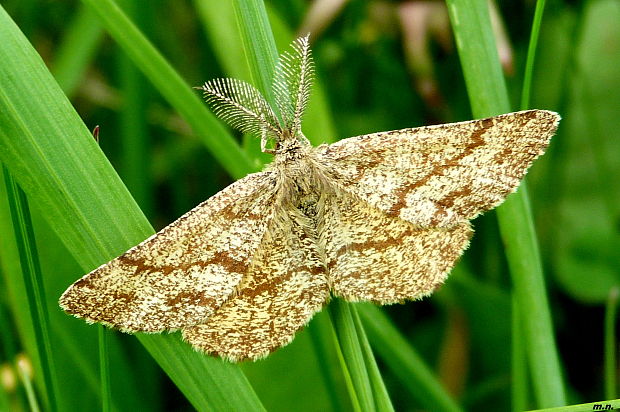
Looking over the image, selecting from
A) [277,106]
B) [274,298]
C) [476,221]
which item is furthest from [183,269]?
[476,221]

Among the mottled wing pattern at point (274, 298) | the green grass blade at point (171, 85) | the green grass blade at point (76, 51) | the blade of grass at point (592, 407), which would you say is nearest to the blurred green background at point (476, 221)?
the green grass blade at point (76, 51)

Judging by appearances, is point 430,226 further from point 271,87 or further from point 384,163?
point 271,87

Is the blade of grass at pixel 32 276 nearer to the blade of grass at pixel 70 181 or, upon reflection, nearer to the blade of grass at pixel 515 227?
the blade of grass at pixel 70 181

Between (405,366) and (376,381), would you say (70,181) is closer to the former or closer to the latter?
(376,381)

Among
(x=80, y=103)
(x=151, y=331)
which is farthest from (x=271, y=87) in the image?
(x=80, y=103)

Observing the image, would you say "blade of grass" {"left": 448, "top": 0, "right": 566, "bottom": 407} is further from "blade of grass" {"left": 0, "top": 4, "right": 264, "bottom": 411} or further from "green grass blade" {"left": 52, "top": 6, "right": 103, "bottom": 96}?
"green grass blade" {"left": 52, "top": 6, "right": 103, "bottom": 96}

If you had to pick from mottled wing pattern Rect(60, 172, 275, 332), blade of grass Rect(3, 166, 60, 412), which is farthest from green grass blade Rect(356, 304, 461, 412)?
blade of grass Rect(3, 166, 60, 412)

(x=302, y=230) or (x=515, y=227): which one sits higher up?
(x=302, y=230)
